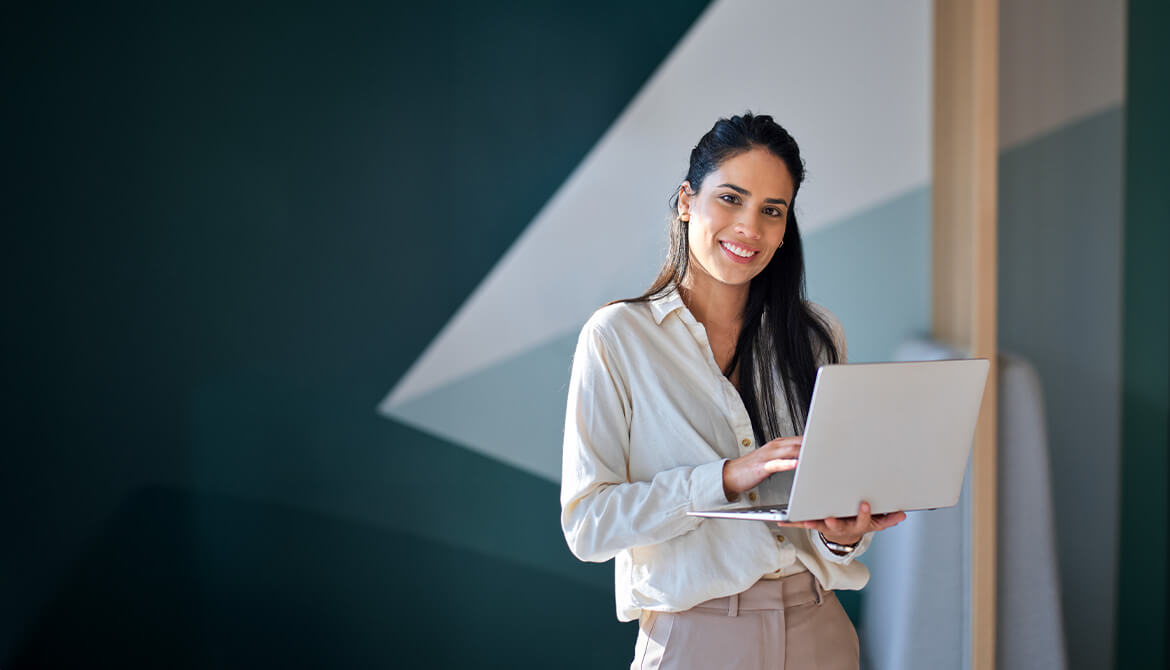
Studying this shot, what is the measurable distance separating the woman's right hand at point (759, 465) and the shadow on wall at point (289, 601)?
142 cm

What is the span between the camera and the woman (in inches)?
50.4

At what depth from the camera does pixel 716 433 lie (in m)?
1.37

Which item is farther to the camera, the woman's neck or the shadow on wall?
the shadow on wall

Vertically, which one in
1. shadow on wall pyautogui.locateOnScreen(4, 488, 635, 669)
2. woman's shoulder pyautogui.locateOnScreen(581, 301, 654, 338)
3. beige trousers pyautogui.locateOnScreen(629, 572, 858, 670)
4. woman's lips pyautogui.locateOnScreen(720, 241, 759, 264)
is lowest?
shadow on wall pyautogui.locateOnScreen(4, 488, 635, 669)

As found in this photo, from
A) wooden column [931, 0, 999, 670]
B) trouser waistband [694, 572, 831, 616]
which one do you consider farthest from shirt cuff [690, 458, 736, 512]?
wooden column [931, 0, 999, 670]

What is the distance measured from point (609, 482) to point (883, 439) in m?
0.40

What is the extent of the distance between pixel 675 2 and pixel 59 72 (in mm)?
1670

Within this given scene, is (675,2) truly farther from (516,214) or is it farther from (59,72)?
(59,72)

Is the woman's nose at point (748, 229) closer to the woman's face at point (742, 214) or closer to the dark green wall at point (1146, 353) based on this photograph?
the woman's face at point (742, 214)

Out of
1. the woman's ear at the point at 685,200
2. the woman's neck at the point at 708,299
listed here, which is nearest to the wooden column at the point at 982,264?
the woman's neck at the point at 708,299

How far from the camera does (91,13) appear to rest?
7.68ft

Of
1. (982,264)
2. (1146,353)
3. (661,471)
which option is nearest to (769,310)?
(661,471)

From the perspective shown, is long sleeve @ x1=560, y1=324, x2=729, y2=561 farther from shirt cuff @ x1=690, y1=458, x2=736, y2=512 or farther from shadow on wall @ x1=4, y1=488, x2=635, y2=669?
shadow on wall @ x1=4, y1=488, x2=635, y2=669

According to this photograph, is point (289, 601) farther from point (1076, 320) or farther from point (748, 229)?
point (1076, 320)
